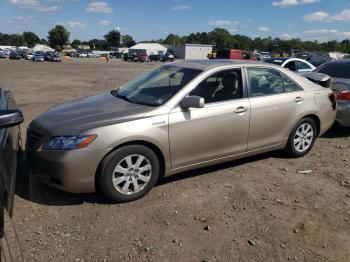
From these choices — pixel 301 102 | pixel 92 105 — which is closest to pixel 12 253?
pixel 92 105

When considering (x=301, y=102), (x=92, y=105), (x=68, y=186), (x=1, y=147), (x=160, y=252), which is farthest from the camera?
(x=301, y=102)

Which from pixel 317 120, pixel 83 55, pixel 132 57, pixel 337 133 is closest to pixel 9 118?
pixel 317 120

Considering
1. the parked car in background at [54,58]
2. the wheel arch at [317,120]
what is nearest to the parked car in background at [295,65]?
the wheel arch at [317,120]

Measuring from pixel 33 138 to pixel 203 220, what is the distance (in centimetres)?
214

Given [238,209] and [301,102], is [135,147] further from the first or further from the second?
[301,102]

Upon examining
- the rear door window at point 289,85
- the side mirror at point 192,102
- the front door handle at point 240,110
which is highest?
the rear door window at point 289,85

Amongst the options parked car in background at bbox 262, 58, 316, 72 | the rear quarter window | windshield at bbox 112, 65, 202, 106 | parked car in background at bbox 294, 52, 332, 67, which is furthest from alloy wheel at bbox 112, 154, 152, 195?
parked car in background at bbox 294, 52, 332, 67

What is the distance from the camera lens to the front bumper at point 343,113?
696 cm

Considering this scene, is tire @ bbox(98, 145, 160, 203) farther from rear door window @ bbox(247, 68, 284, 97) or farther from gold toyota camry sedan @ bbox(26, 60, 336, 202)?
rear door window @ bbox(247, 68, 284, 97)

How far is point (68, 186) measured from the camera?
398 centimetres

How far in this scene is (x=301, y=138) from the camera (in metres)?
5.88

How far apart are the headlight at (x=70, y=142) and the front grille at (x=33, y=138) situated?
0.21 m

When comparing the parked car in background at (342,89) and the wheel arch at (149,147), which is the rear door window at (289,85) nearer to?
the parked car in background at (342,89)

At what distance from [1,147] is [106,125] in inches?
47.2
